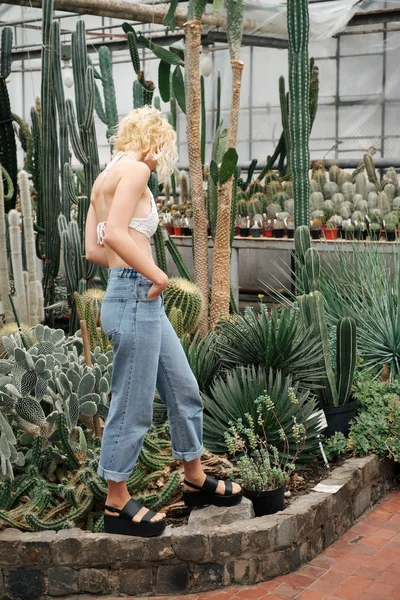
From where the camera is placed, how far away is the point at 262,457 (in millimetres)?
4074

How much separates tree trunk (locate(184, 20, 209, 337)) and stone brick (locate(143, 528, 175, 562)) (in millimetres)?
2574

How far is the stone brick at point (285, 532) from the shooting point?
3.63 meters

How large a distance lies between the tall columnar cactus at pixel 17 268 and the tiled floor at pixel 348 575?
259cm

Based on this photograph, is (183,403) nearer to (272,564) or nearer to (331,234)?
(272,564)

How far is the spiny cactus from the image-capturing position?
5723mm

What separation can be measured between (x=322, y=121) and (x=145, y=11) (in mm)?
5604

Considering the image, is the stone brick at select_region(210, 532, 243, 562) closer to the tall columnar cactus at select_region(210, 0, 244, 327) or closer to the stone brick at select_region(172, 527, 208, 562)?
the stone brick at select_region(172, 527, 208, 562)

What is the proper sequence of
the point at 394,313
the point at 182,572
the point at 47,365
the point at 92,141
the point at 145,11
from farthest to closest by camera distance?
the point at 145,11 → the point at 92,141 → the point at 394,313 → the point at 47,365 → the point at 182,572

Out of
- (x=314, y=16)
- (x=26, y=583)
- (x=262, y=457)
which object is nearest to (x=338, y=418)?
(x=262, y=457)

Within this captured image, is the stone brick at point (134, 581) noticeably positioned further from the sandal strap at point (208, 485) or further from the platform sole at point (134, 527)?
the sandal strap at point (208, 485)

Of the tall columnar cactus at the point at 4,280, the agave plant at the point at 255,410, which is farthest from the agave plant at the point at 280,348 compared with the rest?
the tall columnar cactus at the point at 4,280

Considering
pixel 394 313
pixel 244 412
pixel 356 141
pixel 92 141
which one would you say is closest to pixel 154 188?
pixel 92 141

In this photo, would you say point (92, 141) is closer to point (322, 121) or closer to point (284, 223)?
point (284, 223)

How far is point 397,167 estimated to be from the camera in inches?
489
